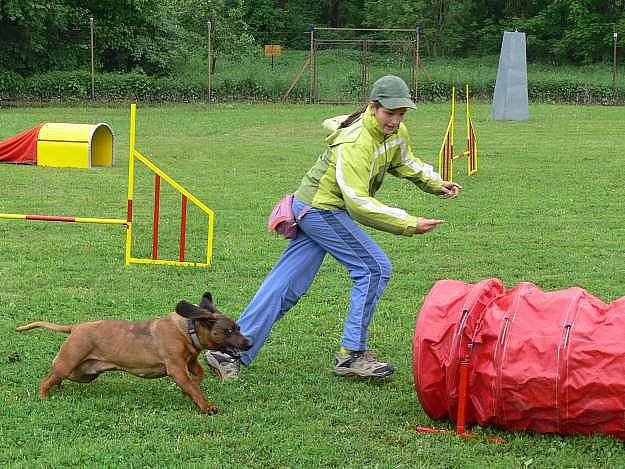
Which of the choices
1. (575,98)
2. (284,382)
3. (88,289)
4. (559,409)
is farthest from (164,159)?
(575,98)

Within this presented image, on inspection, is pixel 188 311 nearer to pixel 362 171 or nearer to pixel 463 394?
pixel 362 171

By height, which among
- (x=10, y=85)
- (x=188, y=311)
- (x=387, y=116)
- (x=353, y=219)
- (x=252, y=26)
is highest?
(x=252, y=26)

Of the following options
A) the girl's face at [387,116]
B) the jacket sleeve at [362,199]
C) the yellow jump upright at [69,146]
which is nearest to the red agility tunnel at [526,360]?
the jacket sleeve at [362,199]

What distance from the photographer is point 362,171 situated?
17.4 feet

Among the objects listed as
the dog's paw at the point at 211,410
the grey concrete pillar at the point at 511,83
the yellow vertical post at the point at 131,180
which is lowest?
the dog's paw at the point at 211,410

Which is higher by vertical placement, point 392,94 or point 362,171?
point 392,94

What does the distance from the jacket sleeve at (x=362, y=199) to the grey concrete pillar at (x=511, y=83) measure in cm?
2310

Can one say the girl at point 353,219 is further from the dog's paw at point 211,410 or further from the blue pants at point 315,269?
the dog's paw at point 211,410

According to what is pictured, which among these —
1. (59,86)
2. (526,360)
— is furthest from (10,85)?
(526,360)

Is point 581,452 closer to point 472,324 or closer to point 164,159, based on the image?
point 472,324

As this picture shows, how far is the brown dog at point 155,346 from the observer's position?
5.11 metres

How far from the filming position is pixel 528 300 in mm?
4875

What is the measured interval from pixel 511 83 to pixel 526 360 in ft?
78.3

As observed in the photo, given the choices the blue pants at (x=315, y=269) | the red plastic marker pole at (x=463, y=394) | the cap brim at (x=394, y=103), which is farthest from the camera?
the blue pants at (x=315, y=269)
